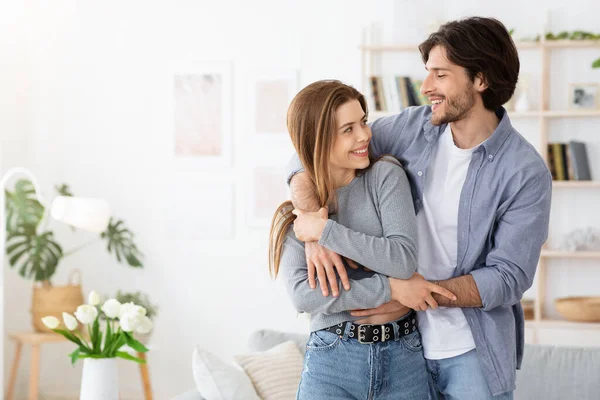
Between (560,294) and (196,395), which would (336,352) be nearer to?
(196,395)

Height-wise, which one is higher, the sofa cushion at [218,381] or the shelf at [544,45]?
the shelf at [544,45]

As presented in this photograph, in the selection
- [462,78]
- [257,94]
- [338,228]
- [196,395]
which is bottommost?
[196,395]

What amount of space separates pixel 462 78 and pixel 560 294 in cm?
316

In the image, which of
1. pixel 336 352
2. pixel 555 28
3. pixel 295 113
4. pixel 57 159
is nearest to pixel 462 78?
pixel 295 113

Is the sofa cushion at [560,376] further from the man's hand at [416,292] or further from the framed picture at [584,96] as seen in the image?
the framed picture at [584,96]

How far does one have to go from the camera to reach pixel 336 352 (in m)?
1.99

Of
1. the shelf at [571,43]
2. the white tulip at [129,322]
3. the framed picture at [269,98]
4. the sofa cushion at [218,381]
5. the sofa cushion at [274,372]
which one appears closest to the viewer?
the white tulip at [129,322]

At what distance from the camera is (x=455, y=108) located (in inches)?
83.4

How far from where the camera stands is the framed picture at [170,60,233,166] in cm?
531

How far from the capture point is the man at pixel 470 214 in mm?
2023

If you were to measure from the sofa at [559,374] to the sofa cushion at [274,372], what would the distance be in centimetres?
5

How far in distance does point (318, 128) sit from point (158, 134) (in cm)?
355

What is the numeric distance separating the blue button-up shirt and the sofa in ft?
4.33

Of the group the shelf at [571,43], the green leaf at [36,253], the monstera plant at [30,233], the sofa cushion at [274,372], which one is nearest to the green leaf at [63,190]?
the monstera plant at [30,233]
